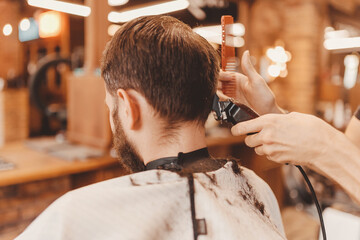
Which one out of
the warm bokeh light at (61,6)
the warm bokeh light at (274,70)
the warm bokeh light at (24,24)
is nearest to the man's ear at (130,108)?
the warm bokeh light at (61,6)

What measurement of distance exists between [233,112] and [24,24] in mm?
6654

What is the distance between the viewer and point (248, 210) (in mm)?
989

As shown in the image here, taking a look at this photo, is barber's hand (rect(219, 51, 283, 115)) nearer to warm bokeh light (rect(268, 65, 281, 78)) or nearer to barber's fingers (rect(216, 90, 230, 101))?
barber's fingers (rect(216, 90, 230, 101))

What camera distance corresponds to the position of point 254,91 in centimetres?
129

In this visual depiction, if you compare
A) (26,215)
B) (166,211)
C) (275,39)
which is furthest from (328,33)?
(166,211)

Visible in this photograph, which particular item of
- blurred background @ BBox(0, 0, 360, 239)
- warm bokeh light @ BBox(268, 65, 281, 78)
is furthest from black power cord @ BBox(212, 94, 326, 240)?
warm bokeh light @ BBox(268, 65, 281, 78)

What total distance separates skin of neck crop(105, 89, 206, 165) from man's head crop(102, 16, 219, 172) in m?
0.01

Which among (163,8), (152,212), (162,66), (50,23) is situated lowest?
(152,212)

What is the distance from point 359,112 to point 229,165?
35.2 inches

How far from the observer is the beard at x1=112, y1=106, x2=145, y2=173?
1066mm

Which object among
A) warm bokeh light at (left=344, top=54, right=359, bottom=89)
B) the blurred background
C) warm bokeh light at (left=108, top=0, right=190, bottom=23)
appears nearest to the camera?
the blurred background

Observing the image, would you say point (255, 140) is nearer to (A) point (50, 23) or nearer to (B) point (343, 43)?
(A) point (50, 23)

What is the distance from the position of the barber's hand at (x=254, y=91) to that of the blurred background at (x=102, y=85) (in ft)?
0.51

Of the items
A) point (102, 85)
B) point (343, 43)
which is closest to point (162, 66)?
point (102, 85)
